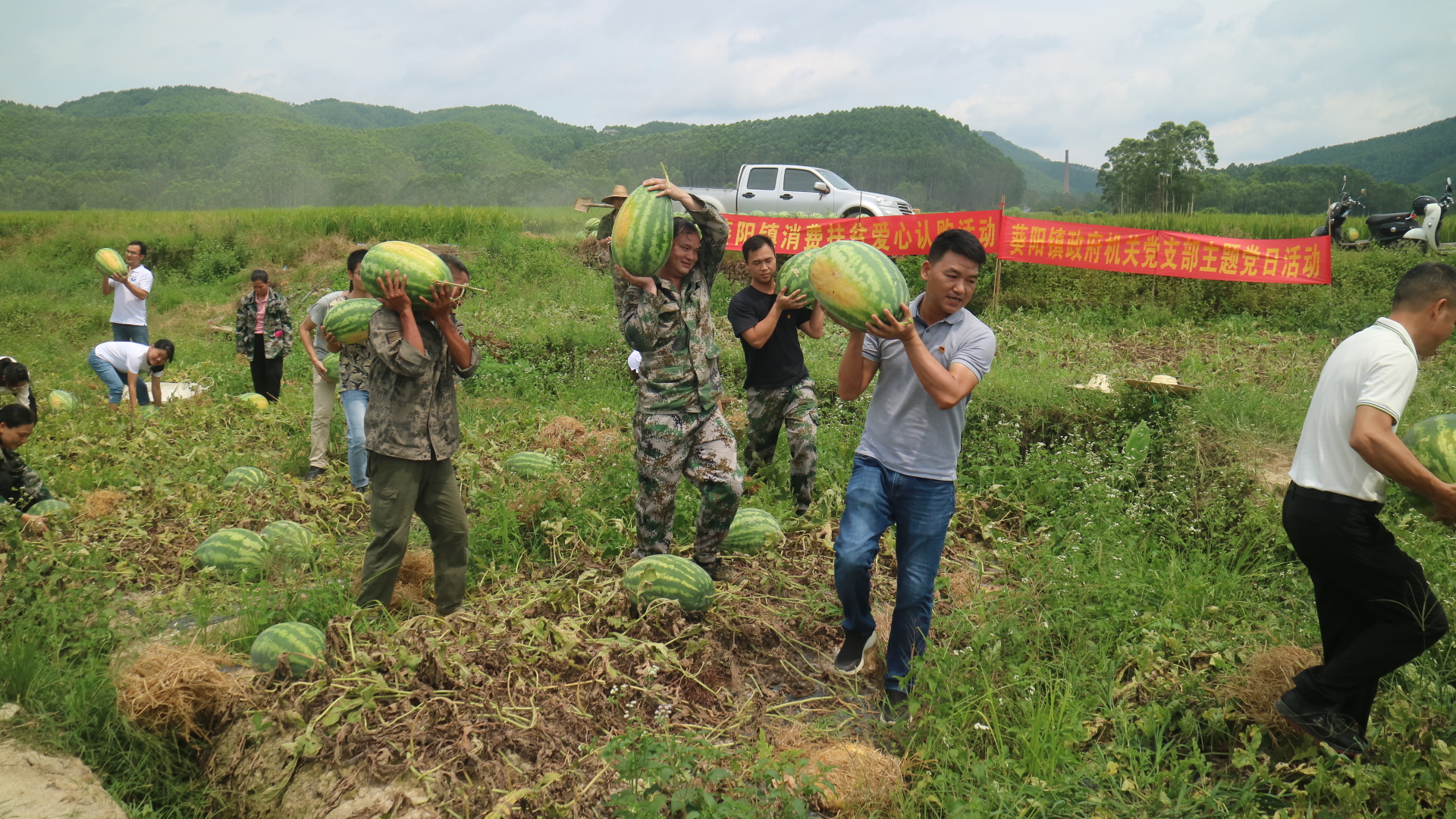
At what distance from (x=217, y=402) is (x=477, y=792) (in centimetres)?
784

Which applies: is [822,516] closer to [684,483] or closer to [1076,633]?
[684,483]

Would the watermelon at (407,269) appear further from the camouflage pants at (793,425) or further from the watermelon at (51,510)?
the watermelon at (51,510)

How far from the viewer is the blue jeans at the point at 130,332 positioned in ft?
33.2

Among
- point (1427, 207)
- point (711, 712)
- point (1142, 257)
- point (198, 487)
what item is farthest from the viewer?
point (1427, 207)

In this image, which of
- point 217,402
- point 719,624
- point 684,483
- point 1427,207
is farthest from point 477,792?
point 1427,207

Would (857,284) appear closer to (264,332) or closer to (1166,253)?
(264,332)

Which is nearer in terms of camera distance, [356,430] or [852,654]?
[852,654]

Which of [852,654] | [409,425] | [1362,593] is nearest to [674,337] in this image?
[409,425]

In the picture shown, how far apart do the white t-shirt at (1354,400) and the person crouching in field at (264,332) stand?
27.6 ft

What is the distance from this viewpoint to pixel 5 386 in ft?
22.0

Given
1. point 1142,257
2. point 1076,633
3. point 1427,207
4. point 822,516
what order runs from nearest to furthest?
1. point 1076,633
2. point 822,516
3. point 1142,257
4. point 1427,207

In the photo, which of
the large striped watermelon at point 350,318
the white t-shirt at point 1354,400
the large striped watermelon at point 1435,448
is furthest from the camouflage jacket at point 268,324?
the large striped watermelon at point 1435,448

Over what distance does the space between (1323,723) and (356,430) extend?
19.4ft

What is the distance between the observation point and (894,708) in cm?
356
